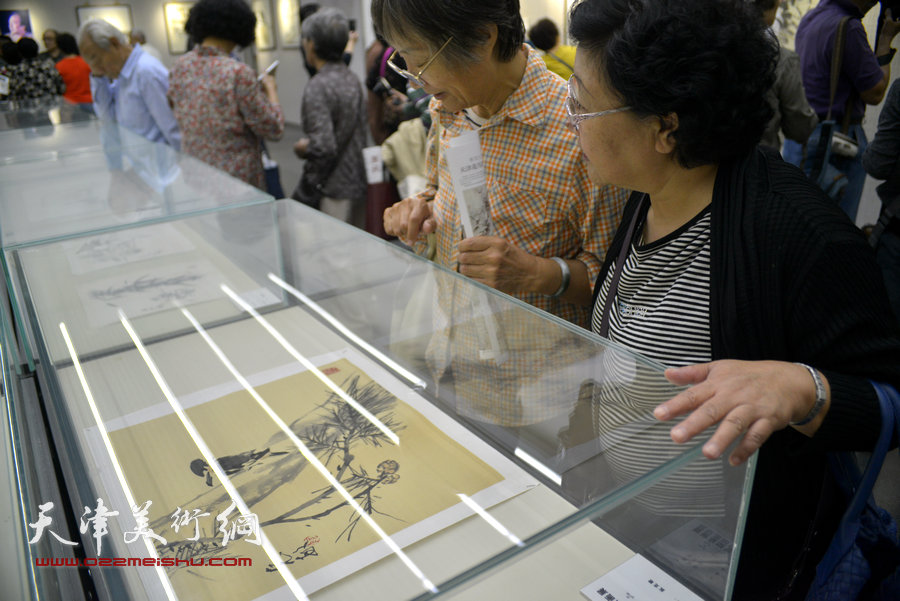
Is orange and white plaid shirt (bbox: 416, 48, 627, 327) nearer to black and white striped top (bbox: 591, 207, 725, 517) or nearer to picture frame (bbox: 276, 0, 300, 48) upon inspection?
black and white striped top (bbox: 591, 207, 725, 517)

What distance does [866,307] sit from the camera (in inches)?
36.2

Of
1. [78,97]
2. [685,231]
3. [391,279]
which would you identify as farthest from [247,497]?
[78,97]

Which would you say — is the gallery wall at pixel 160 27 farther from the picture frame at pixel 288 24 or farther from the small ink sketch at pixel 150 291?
the small ink sketch at pixel 150 291

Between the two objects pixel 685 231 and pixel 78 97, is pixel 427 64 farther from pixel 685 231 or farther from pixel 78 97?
pixel 78 97

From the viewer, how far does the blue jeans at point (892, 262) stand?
2537mm

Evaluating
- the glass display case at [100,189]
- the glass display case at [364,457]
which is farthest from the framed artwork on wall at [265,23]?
the glass display case at [364,457]

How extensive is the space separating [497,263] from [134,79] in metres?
3.78

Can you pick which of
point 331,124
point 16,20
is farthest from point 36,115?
point 16,20

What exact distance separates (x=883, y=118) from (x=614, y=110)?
6.53 feet

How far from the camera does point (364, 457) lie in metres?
0.98

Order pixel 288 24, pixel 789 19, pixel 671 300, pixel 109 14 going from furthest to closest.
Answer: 1. pixel 109 14
2. pixel 288 24
3. pixel 789 19
4. pixel 671 300

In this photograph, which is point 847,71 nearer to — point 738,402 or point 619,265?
point 619,265

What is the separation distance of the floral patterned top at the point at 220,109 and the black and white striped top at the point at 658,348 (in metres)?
2.87

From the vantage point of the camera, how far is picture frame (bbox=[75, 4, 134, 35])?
1263cm
